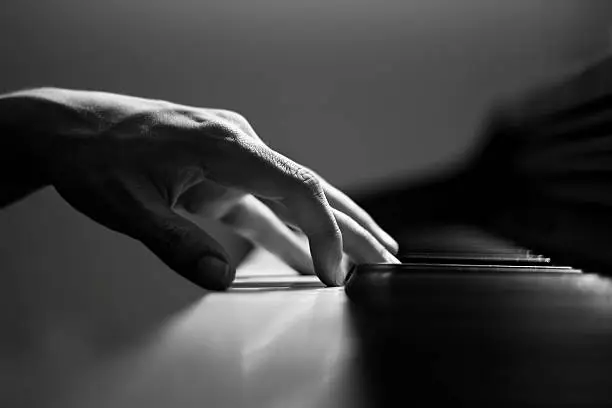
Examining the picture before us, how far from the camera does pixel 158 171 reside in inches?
25.3

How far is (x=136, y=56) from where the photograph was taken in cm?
211

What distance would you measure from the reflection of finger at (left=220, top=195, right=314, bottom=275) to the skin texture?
130mm

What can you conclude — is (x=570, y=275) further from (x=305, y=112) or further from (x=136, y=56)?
(x=136, y=56)

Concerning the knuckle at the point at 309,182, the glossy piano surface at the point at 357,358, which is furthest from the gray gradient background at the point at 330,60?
the glossy piano surface at the point at 357,358

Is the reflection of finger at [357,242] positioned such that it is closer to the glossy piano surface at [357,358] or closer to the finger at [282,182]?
the finger at [282,182]

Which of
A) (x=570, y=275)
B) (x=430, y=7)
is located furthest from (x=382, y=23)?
(x=570, y=275)

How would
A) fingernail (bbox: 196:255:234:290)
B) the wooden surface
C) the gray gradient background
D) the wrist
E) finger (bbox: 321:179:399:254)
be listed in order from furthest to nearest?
1. the gray gradient background
2. finger (bbox: 321:179:399:254)
3. the wrist
4. fingernail (bbox: 196:255:234:290)
5. the wooden surface

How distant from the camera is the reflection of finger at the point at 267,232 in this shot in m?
0.86

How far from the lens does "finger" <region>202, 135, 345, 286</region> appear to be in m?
0.62

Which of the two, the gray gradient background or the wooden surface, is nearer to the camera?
the wooden surface

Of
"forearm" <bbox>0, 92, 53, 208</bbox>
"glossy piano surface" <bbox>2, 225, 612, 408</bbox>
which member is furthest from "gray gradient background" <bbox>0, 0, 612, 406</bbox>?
"glossy piano surface" <bbox>2, 225, 612, 408</bbox>

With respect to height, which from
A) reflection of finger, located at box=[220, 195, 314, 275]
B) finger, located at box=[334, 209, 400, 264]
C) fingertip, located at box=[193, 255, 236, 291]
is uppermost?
finger, located at box=[334, 209, 400, 264]

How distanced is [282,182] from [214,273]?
0.13 meters

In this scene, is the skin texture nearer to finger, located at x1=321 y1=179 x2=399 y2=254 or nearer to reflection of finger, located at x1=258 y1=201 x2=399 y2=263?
reflection of finger, located at x1=258 y1=201 x2=399 y2=263
